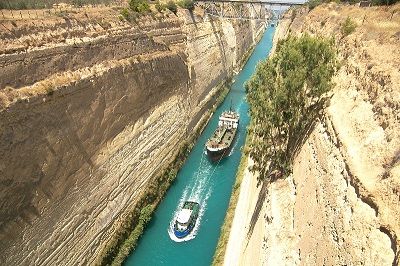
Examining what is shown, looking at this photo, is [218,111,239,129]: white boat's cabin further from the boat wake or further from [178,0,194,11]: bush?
[178,0,194,11]: bush

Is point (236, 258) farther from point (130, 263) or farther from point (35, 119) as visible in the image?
point (35, 119)

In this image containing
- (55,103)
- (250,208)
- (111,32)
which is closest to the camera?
(55,103)

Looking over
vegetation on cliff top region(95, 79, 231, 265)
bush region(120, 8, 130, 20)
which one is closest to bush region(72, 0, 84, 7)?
bush region(120, 8, 130, 20)

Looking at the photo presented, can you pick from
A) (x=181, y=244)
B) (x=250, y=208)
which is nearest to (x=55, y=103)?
(x=181, y=244)

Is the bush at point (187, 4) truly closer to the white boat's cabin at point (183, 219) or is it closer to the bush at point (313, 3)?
the bush at point (313, 3)

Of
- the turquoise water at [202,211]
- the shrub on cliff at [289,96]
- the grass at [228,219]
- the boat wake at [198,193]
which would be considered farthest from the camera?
the boat wake at [198,193]

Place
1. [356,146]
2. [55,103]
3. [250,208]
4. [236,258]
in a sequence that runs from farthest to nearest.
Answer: [250,208]
[236,258]
[55,103]
[356,146]

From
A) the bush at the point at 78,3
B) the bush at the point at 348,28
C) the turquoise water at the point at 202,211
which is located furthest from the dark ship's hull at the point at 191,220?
the bush at the point at 78,3
